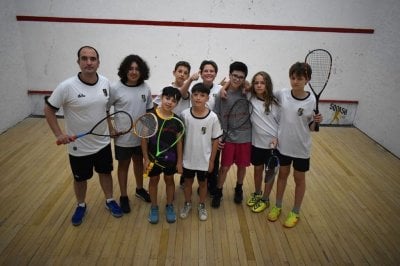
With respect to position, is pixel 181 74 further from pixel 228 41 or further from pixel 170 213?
pixel 228 41

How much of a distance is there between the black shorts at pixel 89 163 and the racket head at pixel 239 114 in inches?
42.3

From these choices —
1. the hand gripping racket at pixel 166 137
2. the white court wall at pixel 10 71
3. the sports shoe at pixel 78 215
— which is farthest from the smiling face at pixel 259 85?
the white court wall at pixel 10 71

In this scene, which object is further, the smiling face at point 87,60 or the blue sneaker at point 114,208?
the blue sneaker at point 114,208

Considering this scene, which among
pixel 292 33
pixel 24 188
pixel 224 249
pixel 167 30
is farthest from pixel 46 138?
pixel 292 33

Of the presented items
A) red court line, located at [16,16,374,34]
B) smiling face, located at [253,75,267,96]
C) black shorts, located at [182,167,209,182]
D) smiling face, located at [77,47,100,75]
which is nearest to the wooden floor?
black shorts, located at [182,167,209,182]

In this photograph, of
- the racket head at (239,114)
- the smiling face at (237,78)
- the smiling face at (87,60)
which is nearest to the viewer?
the smiling face at (87,60)

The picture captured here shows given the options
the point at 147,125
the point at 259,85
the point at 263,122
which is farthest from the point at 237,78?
the point at 147,125

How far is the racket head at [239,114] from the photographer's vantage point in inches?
103

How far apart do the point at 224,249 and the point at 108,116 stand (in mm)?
1454

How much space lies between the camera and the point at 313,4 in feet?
15.3

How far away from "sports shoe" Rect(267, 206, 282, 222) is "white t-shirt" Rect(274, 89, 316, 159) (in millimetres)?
634

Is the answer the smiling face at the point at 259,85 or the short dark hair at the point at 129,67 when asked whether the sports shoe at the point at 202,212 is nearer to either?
the smiling face at the point at 259,85

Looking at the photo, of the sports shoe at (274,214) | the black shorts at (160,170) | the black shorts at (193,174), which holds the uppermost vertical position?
the black shorts at (160,170)

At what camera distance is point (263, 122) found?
8.55 ft
